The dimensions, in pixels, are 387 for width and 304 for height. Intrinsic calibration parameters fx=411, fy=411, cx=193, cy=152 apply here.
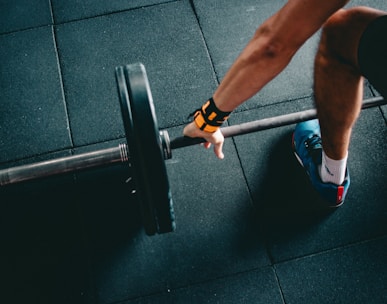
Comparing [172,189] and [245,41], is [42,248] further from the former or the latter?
[245,41]

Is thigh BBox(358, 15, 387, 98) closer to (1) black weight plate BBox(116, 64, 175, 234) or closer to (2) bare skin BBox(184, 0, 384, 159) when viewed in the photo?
(2) bare skin BBox(184, 0, 384, 159)

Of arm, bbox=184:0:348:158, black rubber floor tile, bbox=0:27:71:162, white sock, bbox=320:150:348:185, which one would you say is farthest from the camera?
black rubber floor tile, bbox=0:27:71:162

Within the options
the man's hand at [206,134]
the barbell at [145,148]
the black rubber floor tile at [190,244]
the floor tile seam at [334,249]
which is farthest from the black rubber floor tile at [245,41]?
the barbell at [145,148]

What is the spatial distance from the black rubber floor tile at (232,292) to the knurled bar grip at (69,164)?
0.46 m

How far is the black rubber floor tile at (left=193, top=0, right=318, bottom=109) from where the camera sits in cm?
160

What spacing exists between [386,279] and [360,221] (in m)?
0.20

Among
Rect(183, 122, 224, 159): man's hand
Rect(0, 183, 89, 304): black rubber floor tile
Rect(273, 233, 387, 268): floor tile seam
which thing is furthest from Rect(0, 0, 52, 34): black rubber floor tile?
Rect(273, 233, 387, 268): floor tile seam

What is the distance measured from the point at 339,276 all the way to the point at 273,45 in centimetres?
83

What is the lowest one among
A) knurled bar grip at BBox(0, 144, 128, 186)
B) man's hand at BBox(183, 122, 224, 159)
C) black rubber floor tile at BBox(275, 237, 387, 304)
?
black rubber floor tile at BBox(275, 237, 387, 304)

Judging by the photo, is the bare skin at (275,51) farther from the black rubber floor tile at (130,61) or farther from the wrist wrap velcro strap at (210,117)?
the black rubber floor tile at (130,61)

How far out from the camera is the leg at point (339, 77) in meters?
1.01

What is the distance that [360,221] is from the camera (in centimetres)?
140

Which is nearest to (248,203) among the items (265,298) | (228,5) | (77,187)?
(265,298)

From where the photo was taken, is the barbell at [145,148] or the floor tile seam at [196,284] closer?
the barbell at [145,148]
